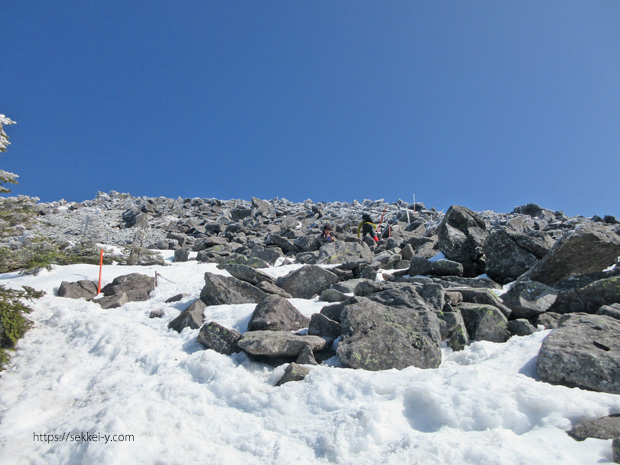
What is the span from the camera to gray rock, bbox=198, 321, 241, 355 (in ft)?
21.1

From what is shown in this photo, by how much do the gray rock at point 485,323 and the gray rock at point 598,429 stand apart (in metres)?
2.76

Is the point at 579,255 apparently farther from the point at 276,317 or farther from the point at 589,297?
the point at 276,317

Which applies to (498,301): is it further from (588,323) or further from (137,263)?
(137,263)

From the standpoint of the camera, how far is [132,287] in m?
9.90

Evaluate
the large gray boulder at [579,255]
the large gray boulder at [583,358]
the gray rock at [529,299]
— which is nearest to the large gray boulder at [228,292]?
the gray rock at [529,299]

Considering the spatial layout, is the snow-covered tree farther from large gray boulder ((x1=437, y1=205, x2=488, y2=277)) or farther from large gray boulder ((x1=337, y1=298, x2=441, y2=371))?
large gray boulder ((x1=437, y1=205, x2=488, y2=277))

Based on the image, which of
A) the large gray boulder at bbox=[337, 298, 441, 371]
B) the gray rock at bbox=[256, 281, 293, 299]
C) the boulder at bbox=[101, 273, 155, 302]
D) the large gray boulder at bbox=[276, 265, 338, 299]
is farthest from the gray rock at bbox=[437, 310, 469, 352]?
the boulder at bbox=[101, 273, 155, 302]

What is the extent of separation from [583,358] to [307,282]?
645cm

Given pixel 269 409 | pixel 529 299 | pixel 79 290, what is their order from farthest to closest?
1. pixel 79 290
2. pixel 529 299
3. pixel 269 409

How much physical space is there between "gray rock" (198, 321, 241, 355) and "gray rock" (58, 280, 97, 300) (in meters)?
4.56

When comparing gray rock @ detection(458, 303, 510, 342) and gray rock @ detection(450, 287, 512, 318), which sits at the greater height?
gray rock @ detection(450, 287, 512, 318)

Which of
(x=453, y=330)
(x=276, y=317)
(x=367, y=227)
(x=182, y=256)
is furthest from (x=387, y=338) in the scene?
(x=367, y=227)

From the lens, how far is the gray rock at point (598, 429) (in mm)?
3457

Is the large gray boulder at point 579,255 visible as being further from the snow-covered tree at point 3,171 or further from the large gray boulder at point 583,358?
the snow-covered tree at point 3,171
